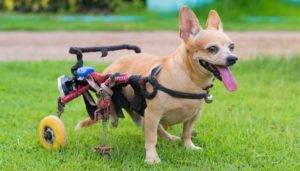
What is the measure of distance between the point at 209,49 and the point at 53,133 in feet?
4.64

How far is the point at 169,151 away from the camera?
505 cm

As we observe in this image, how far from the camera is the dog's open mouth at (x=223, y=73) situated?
4.41 metres

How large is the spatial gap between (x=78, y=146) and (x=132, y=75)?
765 millimetres

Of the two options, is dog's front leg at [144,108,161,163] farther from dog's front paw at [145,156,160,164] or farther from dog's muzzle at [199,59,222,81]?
dog's muzzle at [199,59,222,81]

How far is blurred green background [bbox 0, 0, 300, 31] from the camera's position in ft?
44.4

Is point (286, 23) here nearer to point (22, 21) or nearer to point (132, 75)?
point (22, 21)

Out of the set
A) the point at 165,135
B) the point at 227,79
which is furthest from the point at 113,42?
the point at 227,79

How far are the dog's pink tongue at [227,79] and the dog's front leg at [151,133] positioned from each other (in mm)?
601

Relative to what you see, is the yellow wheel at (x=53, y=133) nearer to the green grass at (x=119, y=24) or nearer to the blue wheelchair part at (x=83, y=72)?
the blue wheelchair part at (x=83, y=72)

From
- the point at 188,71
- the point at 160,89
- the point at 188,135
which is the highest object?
the point at 188,71

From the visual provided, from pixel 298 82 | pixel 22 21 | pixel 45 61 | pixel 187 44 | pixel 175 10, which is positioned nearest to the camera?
pixel 187 44

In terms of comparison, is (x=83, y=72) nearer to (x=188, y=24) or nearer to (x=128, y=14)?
(x=188, y=24)

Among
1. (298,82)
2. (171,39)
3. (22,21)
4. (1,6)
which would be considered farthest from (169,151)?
(1,6)

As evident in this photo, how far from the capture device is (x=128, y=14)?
15922 millimetres
